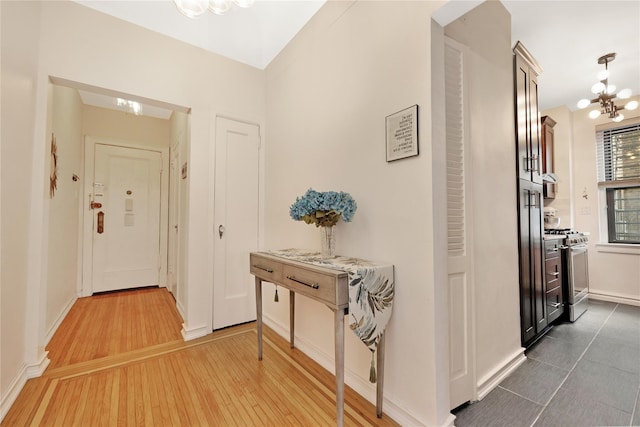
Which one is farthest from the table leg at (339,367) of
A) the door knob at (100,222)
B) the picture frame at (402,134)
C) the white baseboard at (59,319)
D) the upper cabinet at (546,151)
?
the door knob at (100,222)

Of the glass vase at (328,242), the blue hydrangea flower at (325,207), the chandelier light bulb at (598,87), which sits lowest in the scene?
the glass vase at (328,242)

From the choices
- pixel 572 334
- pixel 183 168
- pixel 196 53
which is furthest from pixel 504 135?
pixel 183 168

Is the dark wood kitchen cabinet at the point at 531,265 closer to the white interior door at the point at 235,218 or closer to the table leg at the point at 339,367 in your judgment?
the table leg at the point at 339,367

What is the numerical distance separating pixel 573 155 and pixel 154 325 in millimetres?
6160

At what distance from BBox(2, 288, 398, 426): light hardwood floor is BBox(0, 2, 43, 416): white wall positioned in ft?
0.92

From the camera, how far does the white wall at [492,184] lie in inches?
66.8

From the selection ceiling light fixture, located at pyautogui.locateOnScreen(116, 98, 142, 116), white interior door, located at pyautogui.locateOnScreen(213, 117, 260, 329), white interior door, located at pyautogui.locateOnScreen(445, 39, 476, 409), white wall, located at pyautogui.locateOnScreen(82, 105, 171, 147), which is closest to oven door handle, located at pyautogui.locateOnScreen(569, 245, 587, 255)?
white interior door, located at pyautogui.locateOnScreen(445, 39, 476, 409)

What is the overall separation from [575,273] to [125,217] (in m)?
5.97

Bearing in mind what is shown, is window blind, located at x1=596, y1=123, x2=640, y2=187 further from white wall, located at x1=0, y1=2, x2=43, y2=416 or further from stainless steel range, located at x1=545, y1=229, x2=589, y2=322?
white wall, located at x1=0, y1=2, x2=43, y2=416

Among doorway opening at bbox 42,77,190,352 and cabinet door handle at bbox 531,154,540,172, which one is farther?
doorway opening at bbox 42,77,190,352

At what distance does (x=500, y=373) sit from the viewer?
5.98 ft

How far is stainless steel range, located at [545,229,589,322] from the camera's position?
2.84 meters

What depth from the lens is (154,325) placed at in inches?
110

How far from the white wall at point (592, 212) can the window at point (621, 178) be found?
108mm
